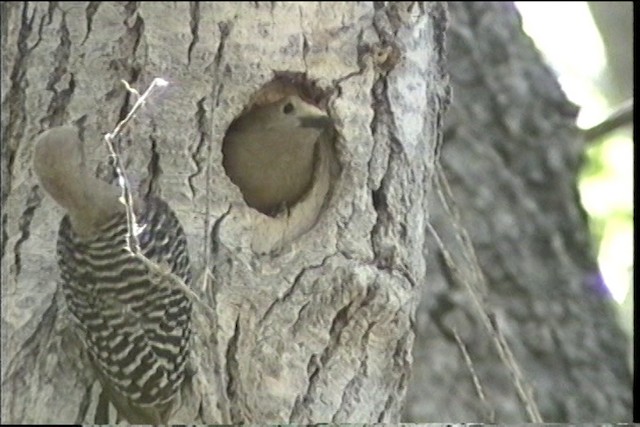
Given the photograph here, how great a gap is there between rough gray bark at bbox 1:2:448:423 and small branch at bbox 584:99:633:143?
0.25 m

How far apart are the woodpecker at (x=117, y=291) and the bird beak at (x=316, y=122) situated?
0.22 metres

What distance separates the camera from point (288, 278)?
1242 millimetres

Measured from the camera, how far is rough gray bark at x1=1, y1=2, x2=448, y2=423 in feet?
4.01

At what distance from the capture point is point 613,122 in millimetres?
1519

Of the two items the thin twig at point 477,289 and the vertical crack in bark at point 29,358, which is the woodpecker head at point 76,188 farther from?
the thin twig at point 477,289

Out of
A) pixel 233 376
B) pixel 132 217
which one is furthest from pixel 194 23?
pixel 233 376

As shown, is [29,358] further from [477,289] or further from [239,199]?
[477,289]

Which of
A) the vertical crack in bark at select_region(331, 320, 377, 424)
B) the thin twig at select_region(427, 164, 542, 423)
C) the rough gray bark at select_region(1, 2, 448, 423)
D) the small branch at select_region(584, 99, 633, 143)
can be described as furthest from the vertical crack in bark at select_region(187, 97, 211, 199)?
the small branch at select_region(584, 99, 633, 143)

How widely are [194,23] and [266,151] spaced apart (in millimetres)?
185

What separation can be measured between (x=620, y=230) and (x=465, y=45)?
0.48 metres

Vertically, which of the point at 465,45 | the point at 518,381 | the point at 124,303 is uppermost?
the point at 465,45

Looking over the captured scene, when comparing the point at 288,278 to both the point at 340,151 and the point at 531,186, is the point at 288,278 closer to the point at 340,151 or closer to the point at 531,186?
the point at 340,151

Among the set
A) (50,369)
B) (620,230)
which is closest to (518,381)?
(620,230)

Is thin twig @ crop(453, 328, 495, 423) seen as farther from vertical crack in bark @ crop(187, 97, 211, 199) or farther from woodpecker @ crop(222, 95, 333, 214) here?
vertical crack in bark @ crop(187, 97, 211, 199)
